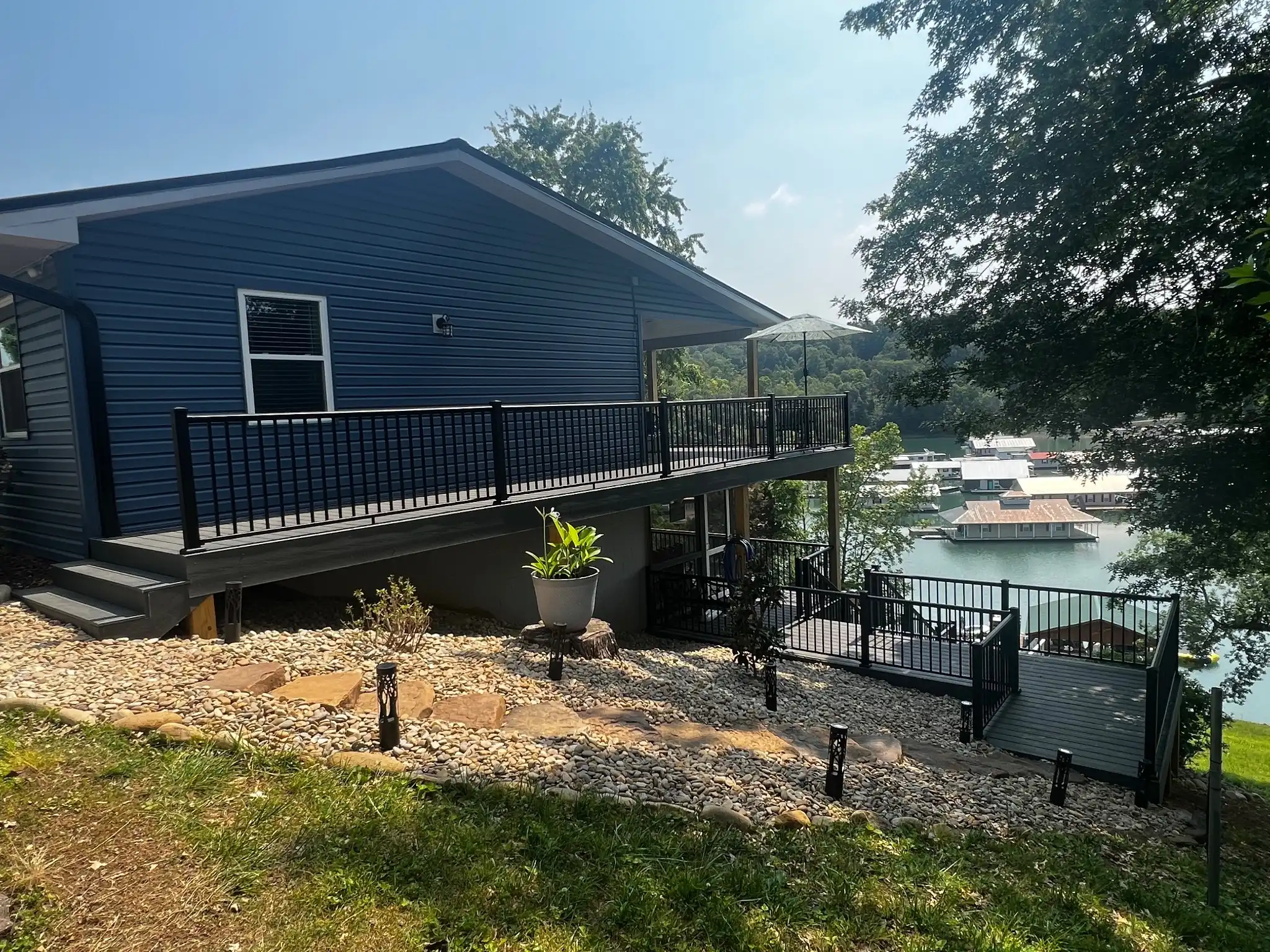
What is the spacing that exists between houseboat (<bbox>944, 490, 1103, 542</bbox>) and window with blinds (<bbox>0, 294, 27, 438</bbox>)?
41117 millimetres

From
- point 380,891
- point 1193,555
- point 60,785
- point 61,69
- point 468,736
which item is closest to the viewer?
point 380,891

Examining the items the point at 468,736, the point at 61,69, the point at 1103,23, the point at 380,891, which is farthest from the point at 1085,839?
the point at 61,69

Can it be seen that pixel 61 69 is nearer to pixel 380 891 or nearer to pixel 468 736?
pixel 468 736

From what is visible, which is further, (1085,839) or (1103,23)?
(1103,23)

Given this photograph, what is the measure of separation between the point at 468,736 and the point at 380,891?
147 centimetres

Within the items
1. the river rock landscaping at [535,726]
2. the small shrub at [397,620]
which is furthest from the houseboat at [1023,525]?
the small shrub at [397,620]

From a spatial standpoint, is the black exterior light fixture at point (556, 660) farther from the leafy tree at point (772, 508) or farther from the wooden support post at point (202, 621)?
the leafy tree at point (772, 508)

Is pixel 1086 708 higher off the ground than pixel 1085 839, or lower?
lower

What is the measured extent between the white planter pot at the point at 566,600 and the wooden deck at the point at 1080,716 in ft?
15.5

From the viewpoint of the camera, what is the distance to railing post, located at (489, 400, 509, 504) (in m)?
7.15

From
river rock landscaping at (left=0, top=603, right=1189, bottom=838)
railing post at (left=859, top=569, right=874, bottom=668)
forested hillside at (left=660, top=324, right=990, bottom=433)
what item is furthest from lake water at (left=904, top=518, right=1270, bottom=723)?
river rock landscaping at (left=0, top=603, right=1189, bottom=838)

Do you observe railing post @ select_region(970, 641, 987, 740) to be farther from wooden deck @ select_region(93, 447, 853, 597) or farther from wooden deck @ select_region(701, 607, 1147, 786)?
wooden deck @ select_region(93, 447, 853, 597)

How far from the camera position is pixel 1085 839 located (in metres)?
4.88

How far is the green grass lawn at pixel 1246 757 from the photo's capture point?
42.9 ft
